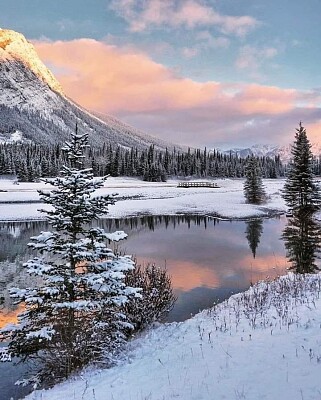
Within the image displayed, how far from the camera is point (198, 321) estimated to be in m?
11.5

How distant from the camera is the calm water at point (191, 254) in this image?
623 inches

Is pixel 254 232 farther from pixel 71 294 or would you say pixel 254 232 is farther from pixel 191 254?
pixel 71 294

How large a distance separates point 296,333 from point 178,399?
366 centimetres

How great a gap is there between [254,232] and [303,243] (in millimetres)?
7063

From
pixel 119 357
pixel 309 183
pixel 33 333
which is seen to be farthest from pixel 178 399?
pixel 309 183

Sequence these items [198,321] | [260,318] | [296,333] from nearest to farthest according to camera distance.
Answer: [296,333], [260,318], [198,321]

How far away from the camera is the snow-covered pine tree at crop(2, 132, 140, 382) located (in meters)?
9.43

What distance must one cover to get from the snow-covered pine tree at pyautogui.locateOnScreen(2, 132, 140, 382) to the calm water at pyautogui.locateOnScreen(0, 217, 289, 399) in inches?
50.5

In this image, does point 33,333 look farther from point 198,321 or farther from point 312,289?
point 312,289

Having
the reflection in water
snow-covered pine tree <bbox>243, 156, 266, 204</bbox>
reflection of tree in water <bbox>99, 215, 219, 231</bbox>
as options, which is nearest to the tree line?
snow-covered pine tree <bbox>243, 156, 266, 204</bbox>

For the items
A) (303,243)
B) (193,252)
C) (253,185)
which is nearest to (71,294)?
(193,252)

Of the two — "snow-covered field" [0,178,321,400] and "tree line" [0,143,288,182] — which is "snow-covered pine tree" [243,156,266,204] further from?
"tree line" [0,143,288,182]

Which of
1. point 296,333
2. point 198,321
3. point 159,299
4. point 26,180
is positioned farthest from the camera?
point 26,180

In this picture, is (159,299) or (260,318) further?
(159,299)
